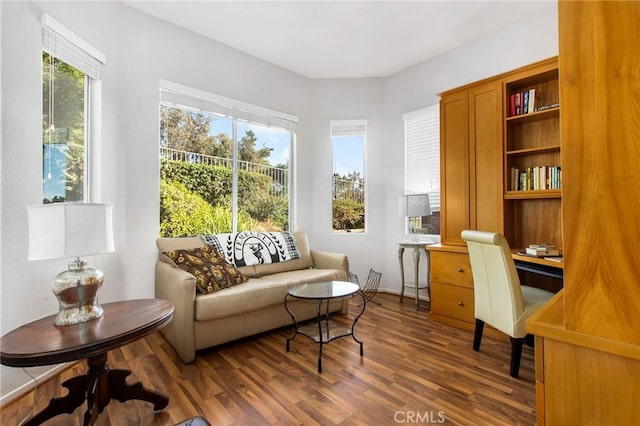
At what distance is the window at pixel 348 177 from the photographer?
435cm

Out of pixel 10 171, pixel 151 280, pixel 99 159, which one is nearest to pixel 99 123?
pixel 99 159

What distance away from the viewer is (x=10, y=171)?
1.80 m

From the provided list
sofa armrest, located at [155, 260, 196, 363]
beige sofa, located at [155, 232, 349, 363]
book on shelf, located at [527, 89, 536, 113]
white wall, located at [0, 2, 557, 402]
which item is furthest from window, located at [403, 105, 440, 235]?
sofa armrest, located at [155, 260, 196, 363]

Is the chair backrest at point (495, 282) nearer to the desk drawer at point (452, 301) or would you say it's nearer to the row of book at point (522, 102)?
the desk drawer at point (452, 301)

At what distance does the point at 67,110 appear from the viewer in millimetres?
2307

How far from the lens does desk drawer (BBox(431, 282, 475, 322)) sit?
2.83m

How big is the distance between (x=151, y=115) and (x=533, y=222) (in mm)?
3809

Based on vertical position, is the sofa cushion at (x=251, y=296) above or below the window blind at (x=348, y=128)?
below

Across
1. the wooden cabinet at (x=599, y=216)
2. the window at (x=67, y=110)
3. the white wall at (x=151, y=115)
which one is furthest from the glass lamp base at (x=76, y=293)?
the wooden cabinet at (x=599, y=216)

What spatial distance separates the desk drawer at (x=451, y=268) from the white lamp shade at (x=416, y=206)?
50cm

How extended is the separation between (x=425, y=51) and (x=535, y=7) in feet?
3.62

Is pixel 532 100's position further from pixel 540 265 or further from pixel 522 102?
pixel 540 265

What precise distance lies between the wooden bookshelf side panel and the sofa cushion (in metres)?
1.79

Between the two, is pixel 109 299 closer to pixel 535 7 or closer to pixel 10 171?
pixel 10 171
